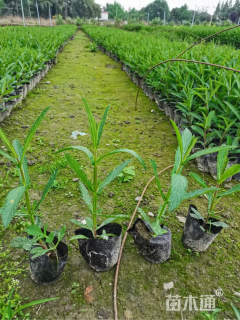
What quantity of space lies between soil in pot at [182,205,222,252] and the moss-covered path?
62 mm

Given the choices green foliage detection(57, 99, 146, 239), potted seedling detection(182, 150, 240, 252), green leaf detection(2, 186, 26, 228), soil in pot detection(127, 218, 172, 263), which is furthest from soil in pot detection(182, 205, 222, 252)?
green leaf detection(2, 186, 26, 228)

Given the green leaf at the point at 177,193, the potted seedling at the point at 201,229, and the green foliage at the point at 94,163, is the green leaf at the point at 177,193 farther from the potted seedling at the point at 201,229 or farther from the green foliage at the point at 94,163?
the potted seedling at the point at 201,229

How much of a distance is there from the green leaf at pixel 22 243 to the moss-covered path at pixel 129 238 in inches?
11.5

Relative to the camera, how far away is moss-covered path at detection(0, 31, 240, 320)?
4.23 ft

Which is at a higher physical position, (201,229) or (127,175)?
(201,229)

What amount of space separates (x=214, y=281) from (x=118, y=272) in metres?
0.60

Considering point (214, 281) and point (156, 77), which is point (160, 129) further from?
point (214, 281)

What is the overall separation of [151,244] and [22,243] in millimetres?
767

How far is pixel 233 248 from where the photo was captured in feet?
5.38

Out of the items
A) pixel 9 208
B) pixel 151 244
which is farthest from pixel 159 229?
pixel 9 208

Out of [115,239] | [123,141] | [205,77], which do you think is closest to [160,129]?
[123,141]

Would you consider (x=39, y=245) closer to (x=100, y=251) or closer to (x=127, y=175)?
(x=100, y=251)

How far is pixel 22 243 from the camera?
124 cm

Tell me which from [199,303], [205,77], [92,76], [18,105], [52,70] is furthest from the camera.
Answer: [52,70]
